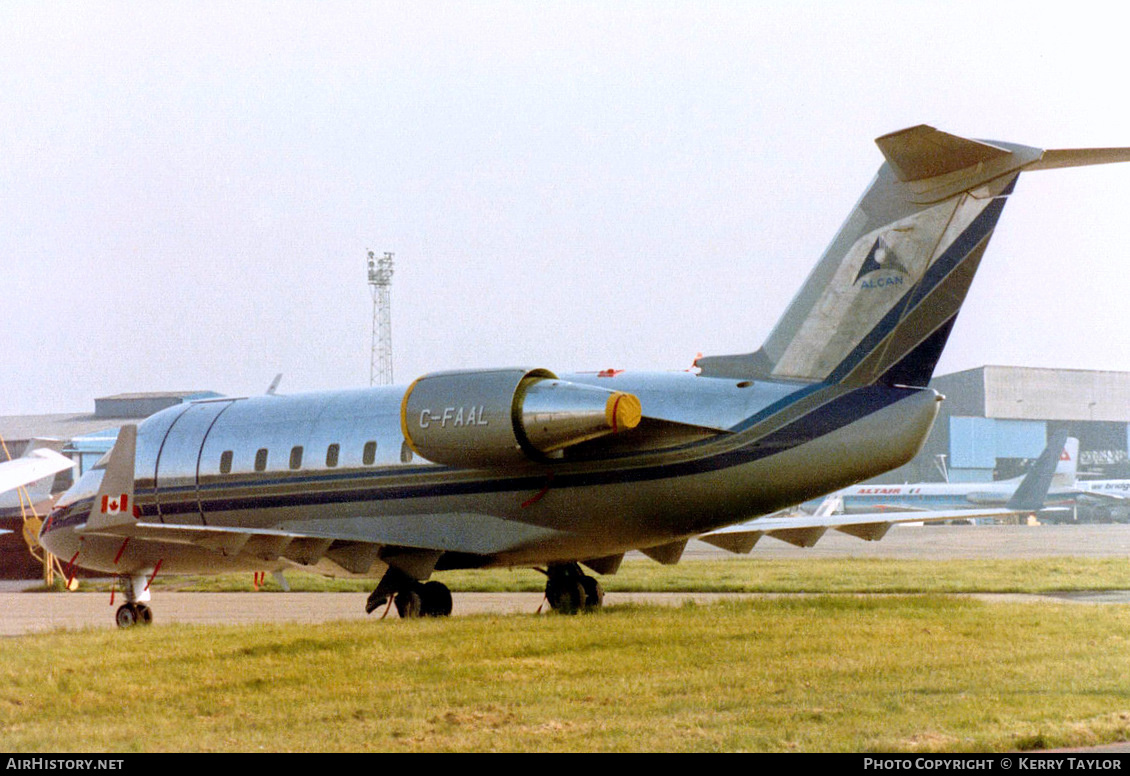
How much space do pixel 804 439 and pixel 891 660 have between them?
2869 millimetres

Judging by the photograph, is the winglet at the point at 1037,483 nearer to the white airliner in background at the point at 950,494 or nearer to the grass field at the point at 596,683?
the white airliner in background at the point at 950,494

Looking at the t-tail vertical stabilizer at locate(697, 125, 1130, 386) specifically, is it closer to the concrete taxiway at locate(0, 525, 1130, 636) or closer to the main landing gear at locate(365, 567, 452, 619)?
the main landing gear at locate(365, 567, 452, 619)

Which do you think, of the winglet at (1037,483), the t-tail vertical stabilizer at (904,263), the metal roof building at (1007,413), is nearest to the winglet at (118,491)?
the t-tail vertical stabilizer at (904,263)

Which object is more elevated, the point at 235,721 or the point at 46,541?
the point at 235,721

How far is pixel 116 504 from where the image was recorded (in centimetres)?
1402

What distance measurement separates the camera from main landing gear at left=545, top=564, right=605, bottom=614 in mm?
17531

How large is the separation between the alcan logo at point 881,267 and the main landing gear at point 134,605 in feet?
35.7

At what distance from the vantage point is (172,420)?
18938 millimetres

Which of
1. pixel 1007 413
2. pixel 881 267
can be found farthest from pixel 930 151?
pixel 1007 413

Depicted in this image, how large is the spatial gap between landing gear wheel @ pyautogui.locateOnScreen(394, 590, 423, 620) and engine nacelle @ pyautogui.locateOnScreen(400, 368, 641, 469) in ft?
7.06

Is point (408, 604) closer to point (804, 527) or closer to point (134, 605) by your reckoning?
point (134, 605)

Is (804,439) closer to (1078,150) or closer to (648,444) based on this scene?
(648,444)

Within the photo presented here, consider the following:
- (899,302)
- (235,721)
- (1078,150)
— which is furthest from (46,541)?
(1078,150)
